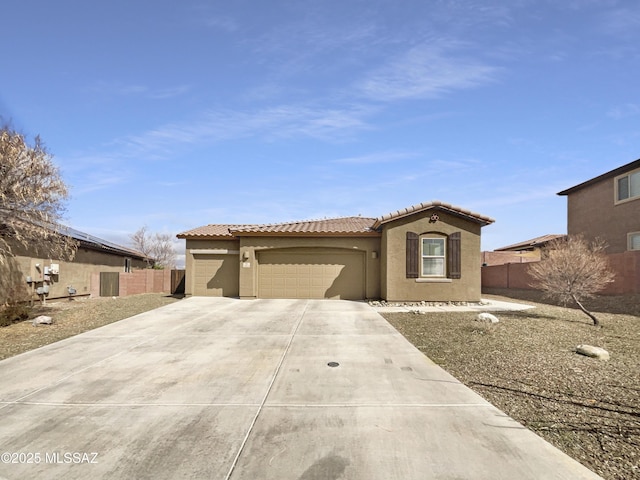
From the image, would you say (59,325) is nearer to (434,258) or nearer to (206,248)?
(206,248)

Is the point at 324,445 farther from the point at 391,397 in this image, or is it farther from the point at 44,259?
the point at 44,259

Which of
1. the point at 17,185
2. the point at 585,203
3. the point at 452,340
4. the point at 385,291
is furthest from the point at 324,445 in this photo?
the point at 585,203

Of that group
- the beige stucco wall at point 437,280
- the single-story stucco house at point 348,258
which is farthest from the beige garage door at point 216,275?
the beige stucco wall at point 437,280

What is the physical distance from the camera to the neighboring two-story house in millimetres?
17391

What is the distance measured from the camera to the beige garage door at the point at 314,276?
669 inches

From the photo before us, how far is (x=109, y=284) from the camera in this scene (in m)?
21.0

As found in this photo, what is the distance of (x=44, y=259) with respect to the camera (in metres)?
16.4

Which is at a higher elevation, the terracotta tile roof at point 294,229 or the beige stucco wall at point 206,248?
the terracotta tile roof at point 294,229

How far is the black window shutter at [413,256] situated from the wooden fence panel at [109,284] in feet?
52.3

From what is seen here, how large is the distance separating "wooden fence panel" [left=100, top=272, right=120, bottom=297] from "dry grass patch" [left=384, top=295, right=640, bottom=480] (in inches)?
655

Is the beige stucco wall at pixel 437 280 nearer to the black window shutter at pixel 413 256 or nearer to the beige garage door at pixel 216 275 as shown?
the black window shutter at pixel 413 256

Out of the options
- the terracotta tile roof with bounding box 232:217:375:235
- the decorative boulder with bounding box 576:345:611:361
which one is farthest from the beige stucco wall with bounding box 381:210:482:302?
the decorative boulder with bounding box 576:345:611:361

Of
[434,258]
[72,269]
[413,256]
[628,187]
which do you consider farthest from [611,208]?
[72,269]

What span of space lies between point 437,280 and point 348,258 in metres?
4.03
